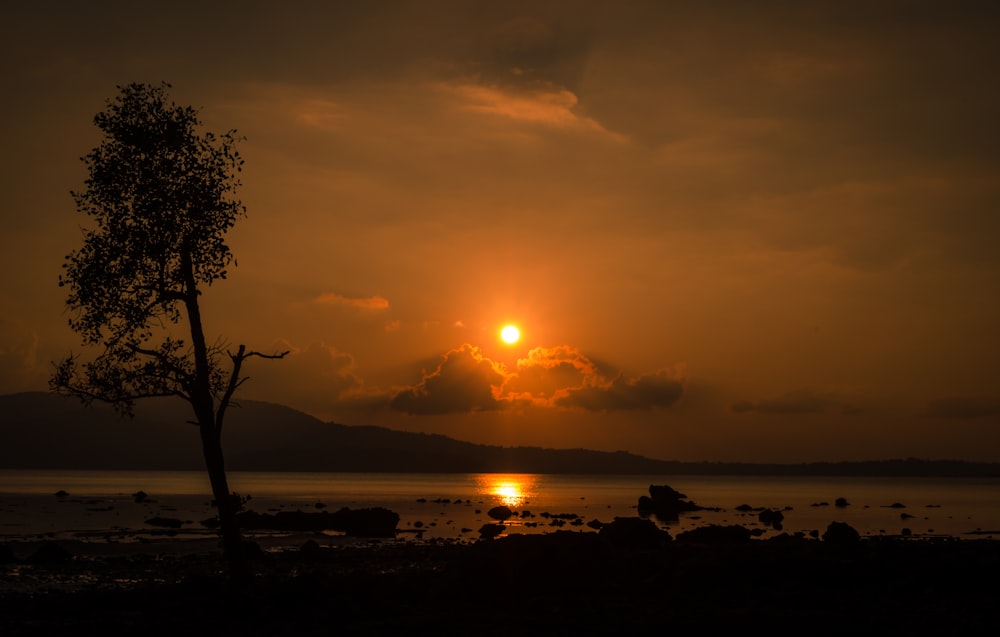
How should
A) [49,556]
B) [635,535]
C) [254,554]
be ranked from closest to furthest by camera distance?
[49,556], [254,554], [635,535]

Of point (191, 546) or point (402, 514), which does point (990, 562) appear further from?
point (402, 514)

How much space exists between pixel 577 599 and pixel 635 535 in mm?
28853

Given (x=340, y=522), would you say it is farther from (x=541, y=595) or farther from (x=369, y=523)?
(x=541, y=595)

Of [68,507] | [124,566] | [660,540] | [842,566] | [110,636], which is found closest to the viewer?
[110,636]

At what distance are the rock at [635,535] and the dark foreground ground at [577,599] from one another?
61.2 ft

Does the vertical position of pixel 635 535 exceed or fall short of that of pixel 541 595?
it falls short

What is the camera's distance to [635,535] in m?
56.0

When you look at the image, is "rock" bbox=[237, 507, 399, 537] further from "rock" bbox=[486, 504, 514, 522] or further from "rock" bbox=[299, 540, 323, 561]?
"rock" bbox=[299, 540, 323, 561]

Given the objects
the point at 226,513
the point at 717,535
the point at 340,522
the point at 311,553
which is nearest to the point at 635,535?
the point at 717,535

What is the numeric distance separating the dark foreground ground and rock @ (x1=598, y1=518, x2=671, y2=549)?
18.6 m

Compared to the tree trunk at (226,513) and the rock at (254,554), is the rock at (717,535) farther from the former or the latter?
the tree trunk at (226,513)

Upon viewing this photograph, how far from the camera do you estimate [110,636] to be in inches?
918

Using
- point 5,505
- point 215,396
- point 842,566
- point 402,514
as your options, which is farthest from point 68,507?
point 842,566

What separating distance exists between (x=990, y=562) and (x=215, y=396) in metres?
24.2
